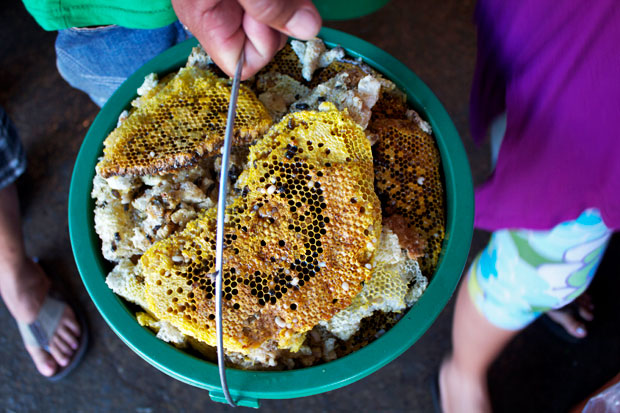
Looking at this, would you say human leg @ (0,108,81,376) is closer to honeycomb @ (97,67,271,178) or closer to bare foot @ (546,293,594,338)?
honeycomb @ (97,67,271,178)

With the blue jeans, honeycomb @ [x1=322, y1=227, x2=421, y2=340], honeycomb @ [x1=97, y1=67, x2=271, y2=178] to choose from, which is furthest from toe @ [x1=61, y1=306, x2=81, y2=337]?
honeycomb @ [x1=322, y1=227, x2=421, y2=340]

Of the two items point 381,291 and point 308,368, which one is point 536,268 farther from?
point 308,368

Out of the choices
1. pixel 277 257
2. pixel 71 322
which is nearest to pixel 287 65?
pixel 277 257

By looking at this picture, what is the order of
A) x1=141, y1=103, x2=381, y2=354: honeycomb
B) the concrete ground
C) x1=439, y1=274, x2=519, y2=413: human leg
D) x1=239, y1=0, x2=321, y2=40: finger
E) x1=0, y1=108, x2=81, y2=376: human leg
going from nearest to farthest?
x1=239, y1=0, x2=321, y2=40: finger → x1=141, y1=103, x2=381, y2=354: honeycomb → x1=439, y1=274, x2=519, y2=413: human leg → x1=0, y1=108, x2=81, y2=376: human leg → the concrete ground

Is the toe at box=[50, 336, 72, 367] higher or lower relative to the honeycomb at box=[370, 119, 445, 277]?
lower

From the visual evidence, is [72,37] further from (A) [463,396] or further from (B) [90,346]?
(A) [463,396]

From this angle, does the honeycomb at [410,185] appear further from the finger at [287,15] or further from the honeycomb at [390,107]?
the finger at [287,15]
